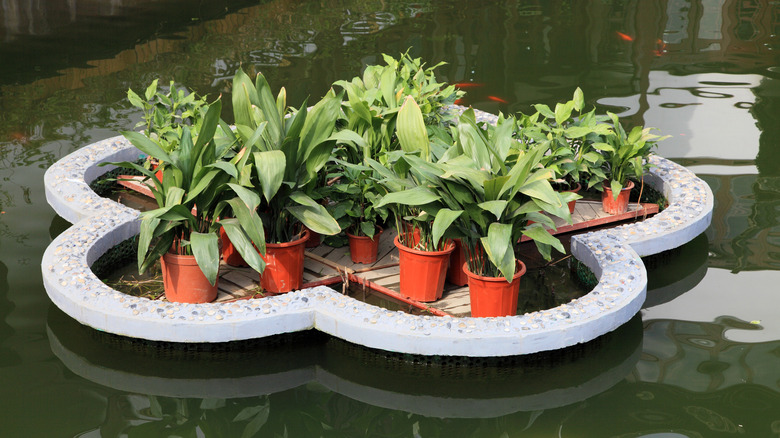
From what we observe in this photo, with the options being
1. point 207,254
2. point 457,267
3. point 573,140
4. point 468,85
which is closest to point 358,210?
point 457,267

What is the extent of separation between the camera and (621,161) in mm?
5297

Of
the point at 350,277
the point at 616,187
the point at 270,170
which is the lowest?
the point at 350,277

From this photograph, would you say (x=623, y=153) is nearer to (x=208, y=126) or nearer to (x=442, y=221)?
(x=442, y=221)

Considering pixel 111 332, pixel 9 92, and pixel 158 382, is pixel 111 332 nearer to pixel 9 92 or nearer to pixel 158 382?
pixel 158 382

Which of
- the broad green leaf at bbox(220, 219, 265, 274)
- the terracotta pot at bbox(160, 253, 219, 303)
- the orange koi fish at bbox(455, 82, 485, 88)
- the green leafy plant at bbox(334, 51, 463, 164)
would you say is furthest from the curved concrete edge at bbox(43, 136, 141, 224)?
the orange koi fish at bbox(455, 82, 485, 88)

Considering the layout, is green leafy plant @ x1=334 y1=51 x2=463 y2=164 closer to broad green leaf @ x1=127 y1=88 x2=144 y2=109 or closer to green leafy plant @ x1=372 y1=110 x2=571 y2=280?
green leafy plant @ x1=372 y1=110 x2=571 y2=280

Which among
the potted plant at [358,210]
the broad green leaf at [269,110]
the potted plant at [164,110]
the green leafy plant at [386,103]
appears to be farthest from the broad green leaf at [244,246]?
the potted plant at [164,110]

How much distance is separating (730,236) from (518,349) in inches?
85.1

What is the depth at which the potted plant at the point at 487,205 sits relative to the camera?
383 cm

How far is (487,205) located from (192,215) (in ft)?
4.69

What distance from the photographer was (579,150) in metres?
5.30

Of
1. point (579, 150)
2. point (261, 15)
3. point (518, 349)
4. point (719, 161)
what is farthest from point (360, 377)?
point (261, 15)

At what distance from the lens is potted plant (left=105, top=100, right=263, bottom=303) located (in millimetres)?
3982

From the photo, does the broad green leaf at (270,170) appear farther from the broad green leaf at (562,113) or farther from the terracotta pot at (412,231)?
the broad green leaf at (562,113)
